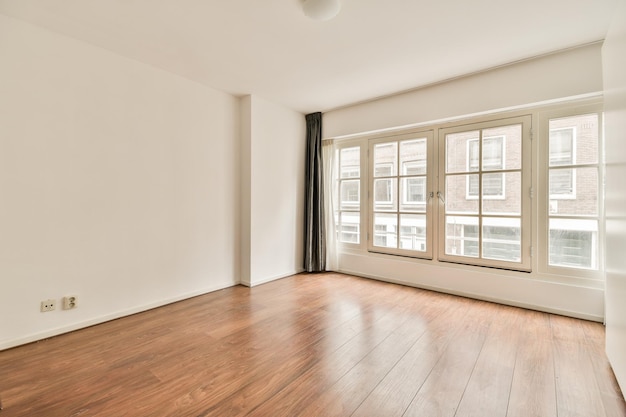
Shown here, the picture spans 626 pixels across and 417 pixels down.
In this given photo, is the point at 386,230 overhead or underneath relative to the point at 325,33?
underneath

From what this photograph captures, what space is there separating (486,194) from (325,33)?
2499 millimetres

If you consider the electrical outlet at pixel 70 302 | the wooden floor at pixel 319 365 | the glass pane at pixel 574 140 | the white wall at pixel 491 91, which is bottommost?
the wooden floor at pixel 319 365

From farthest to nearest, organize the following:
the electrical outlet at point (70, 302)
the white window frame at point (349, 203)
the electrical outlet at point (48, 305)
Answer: the white window frame at point (349, 203), the electrical outlet at point (70, 302), the electrical outlet at point (48, 305)

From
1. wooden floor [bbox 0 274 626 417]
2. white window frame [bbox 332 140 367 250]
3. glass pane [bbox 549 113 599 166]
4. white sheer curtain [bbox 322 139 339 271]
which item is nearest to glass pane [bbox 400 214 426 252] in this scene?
white window frame [bbox 332 140 367 250]

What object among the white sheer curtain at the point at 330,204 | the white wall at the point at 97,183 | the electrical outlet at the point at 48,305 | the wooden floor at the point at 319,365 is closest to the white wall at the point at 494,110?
the wooden floor at the point at 319,365

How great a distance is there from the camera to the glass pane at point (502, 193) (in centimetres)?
315

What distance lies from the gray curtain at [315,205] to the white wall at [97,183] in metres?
1.44

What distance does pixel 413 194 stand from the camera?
394cm

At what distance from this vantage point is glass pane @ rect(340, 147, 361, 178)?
4504 mm

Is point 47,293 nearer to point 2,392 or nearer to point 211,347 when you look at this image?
point 2,392

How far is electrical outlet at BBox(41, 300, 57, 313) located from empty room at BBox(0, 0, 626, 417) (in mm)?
13

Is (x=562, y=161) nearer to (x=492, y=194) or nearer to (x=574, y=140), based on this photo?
(x=574, y=140)

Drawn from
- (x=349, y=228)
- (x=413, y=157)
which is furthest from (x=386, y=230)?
(x=413, y=157)

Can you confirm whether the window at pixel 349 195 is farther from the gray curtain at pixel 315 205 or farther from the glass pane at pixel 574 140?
the glass pane at pixel 574 140
